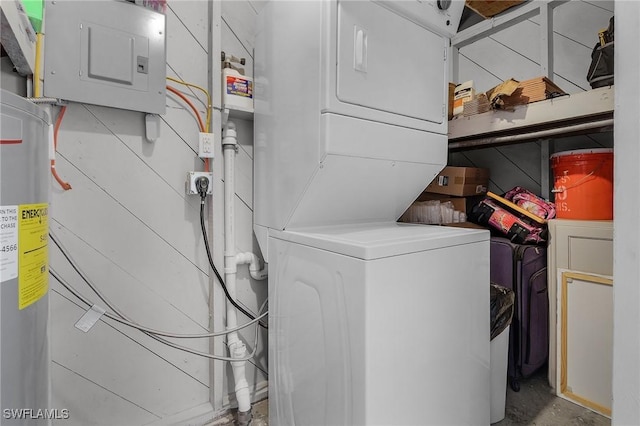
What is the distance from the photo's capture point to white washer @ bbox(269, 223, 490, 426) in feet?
2.99

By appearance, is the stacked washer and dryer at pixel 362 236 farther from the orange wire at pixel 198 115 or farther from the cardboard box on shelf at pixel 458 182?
the cardboard box on shelf at pixel 458 182

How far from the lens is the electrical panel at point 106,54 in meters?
1.12

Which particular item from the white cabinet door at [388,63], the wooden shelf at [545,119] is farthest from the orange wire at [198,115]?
the wooden shelf at [545,119]

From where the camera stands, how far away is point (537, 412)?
150 centimetres

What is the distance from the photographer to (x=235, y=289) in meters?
1.53

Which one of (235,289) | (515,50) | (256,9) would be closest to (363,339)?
(235,289)

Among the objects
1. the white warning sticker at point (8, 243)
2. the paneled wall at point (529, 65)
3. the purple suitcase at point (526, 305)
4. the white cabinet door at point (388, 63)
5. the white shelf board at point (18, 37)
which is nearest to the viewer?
the white warning sticker at point (8, 243)

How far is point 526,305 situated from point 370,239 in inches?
45.7

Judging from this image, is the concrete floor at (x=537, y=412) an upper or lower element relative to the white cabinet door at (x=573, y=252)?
lower

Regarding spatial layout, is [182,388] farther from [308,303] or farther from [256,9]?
[256,9]

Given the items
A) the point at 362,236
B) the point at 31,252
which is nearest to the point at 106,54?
the point at 31,252

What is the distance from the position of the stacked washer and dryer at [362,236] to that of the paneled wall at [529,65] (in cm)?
100

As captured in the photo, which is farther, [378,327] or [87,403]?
[87,403]

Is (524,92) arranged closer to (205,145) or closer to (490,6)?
(490,6)
